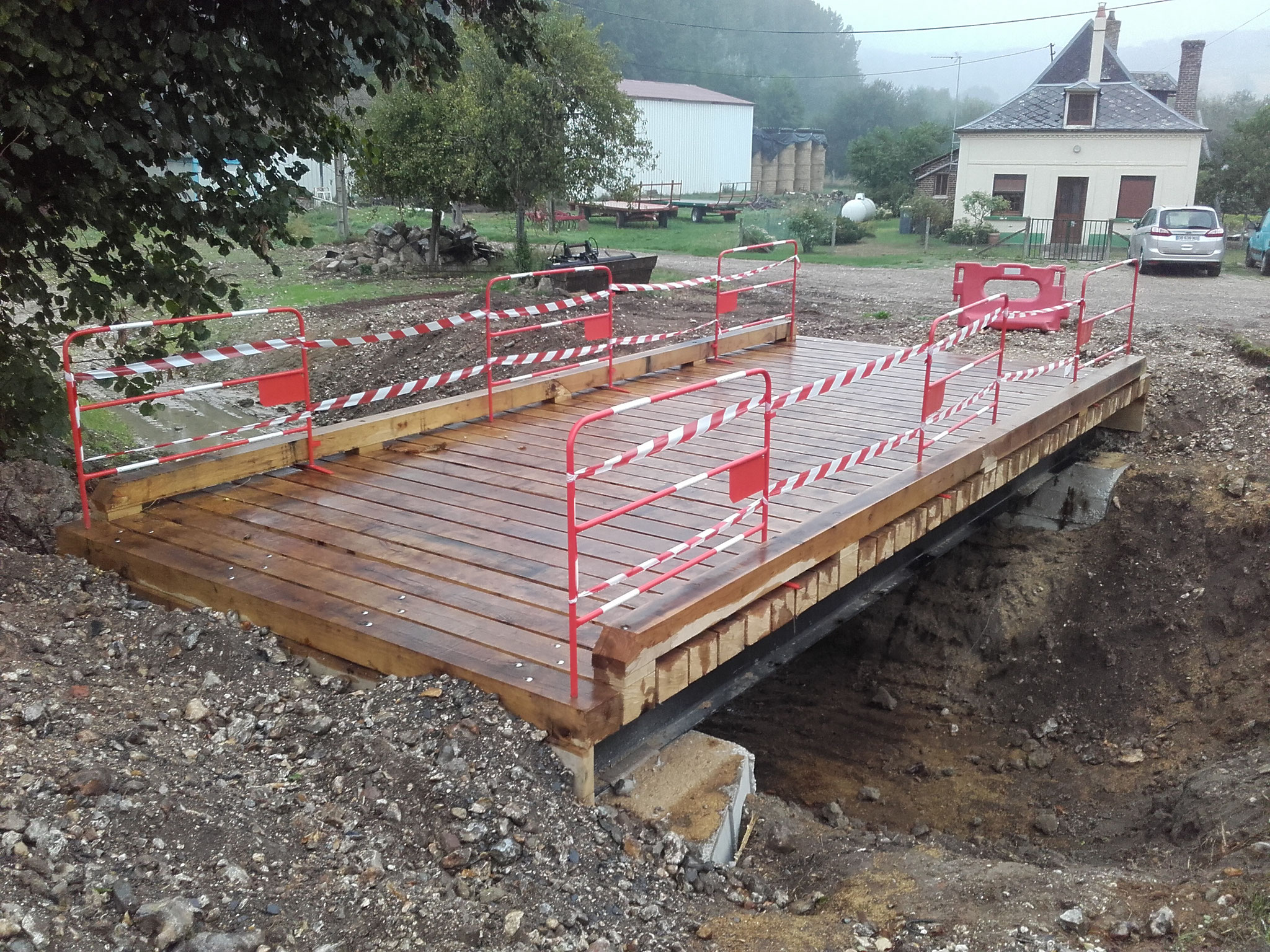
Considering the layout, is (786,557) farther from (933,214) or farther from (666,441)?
(933,214)

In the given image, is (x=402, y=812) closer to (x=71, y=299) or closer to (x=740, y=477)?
(x=740, y=477)

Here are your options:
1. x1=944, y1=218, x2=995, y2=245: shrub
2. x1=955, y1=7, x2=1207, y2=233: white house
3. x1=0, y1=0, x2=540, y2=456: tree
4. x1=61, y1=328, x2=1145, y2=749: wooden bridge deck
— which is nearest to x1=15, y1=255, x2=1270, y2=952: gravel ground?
x1=61, y1=328, x2=1145, y2=749: wooden bridge deck

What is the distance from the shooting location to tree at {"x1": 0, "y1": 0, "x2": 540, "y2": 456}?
6.44 metres

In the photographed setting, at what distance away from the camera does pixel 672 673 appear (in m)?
5.17

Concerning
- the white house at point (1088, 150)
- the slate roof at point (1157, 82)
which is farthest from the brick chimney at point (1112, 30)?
the white house at point (1088, 150)

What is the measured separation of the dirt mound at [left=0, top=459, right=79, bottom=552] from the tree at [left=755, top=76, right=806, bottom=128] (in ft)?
337

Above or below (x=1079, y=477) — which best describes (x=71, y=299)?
above

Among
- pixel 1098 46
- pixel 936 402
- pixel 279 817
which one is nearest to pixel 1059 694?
pixel 936 402

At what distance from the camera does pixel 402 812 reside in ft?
14.5

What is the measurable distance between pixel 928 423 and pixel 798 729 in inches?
A: 109

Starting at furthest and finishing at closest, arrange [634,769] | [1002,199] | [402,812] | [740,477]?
[1002,199] → [740,477] → [634,769] → [402,812]

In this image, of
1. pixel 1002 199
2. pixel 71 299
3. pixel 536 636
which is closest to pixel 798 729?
pixel 536 636

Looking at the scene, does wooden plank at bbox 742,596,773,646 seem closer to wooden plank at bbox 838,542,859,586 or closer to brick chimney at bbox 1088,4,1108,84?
wooden plank at bbox 838,542,859,586

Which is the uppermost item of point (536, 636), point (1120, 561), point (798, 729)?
point (536, 636)
